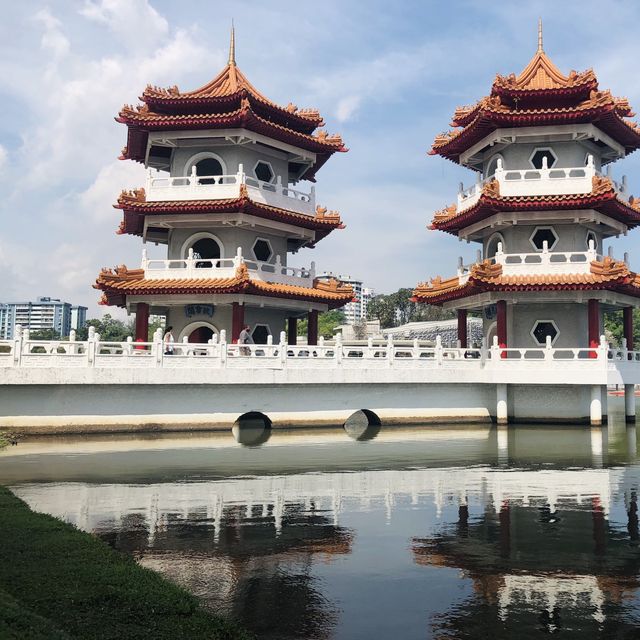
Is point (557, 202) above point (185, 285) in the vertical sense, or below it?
above

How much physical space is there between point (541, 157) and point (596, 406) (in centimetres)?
1096

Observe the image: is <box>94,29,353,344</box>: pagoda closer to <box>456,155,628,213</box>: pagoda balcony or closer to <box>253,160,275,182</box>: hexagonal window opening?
<box>253,160,275,182</box>: hexagonal window opening

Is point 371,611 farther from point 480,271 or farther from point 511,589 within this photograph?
point 480,271

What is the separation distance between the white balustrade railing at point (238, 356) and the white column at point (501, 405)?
37.7 inches

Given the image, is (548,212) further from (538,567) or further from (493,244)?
(538,567)

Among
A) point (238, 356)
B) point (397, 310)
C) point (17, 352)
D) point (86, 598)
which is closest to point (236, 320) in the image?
point (238, 356)

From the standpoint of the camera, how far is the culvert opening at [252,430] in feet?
70.2

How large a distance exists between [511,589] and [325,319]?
86235 mm

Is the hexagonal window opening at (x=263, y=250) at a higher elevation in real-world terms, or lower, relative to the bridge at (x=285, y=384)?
higher

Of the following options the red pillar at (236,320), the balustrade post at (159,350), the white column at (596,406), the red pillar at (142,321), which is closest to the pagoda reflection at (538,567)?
the balustrade post at (159,350)

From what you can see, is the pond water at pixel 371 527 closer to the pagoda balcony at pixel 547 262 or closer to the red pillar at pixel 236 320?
the red pillar at pixel 236 320

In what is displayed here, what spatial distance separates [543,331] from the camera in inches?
1083

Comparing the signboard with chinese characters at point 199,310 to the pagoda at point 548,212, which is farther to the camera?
the signboard with chinese characters at point 199,310

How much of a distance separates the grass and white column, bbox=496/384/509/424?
20.2 meters
